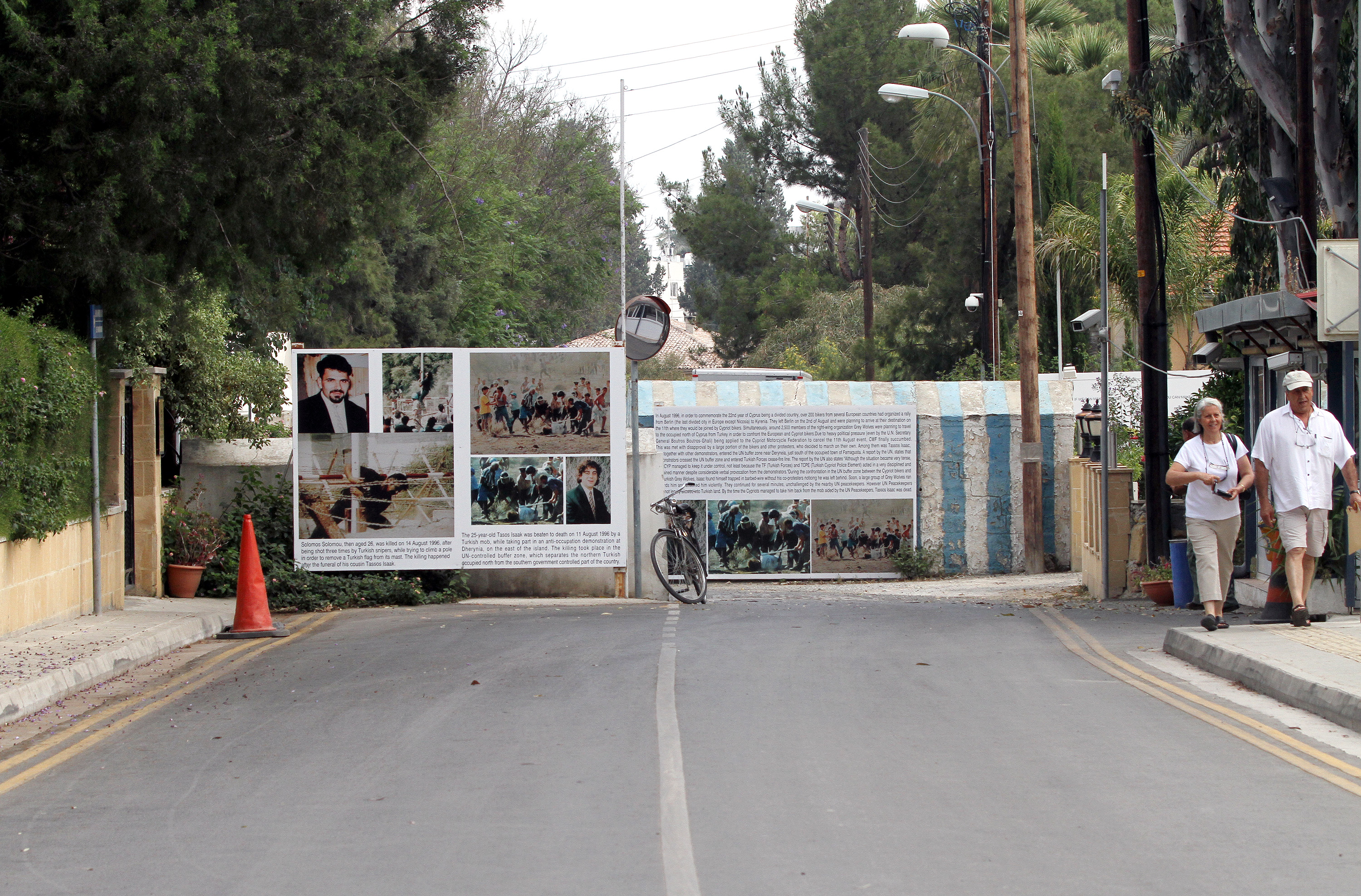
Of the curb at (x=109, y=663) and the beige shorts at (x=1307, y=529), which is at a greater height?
the beige shorts at (x=1307, y=529)

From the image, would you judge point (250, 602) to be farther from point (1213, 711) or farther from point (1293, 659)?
point (1293, 659)

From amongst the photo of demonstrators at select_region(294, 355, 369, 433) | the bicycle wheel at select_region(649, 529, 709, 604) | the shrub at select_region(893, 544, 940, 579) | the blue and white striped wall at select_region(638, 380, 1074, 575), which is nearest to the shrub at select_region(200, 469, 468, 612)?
the photo of demonstrators at select_region(294, 355, 369, 433)

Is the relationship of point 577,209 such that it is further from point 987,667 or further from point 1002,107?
point 987,667

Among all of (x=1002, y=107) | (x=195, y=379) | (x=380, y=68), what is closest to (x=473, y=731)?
(x=380, y=68)

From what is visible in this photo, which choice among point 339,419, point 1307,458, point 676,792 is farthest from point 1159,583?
point 676,792

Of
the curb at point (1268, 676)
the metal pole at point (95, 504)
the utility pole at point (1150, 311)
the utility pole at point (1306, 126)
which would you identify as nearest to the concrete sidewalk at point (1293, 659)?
the curb at point (1268, 676)

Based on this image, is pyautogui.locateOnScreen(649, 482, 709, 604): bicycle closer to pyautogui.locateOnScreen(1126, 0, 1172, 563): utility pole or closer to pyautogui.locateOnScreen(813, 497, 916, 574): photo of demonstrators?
pyautogui.locateOnScreen(813, 497, 916, 574): photo of demonstrators

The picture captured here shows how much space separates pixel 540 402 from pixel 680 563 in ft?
8.69

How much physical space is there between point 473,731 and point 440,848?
7.50 feet

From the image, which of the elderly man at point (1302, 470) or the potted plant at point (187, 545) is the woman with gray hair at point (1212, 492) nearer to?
the elderly man at point (1302, 470)

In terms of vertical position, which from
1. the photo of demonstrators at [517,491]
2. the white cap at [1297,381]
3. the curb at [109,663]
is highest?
the white cap at [1297,381]

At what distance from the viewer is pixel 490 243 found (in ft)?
126

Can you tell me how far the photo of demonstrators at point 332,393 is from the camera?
15.7 metres

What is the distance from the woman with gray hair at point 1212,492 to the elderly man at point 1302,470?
397 mm
